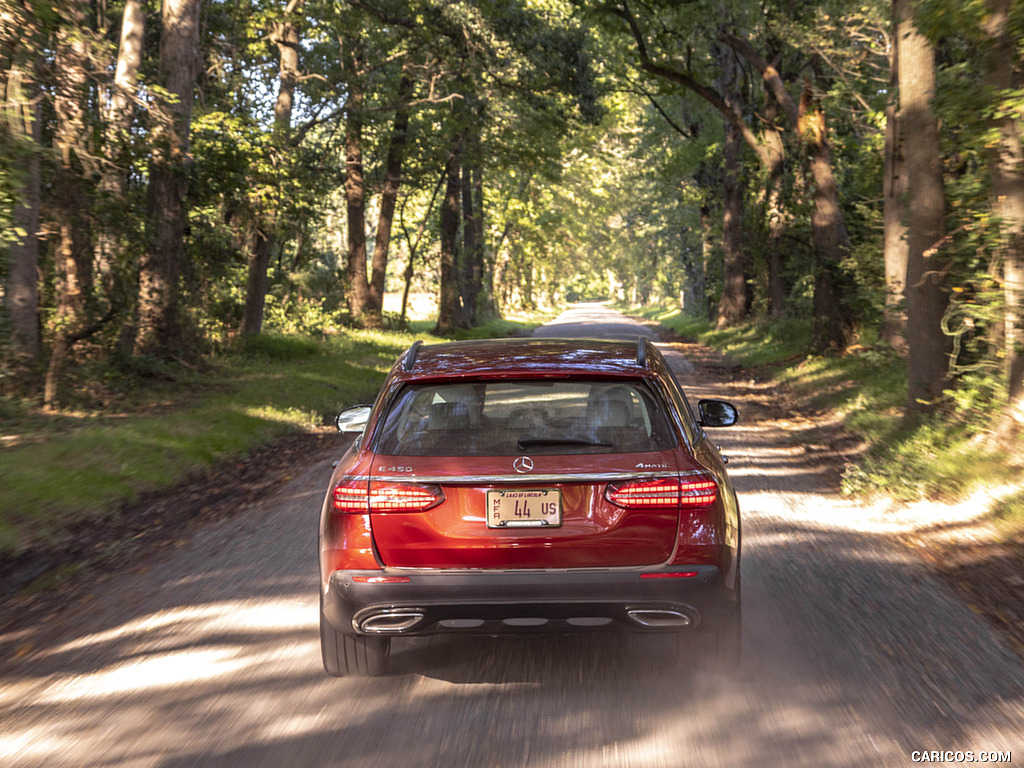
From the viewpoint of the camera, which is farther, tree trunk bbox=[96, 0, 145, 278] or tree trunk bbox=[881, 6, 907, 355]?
tree trunk bbox=[881, 6, 907, 355]

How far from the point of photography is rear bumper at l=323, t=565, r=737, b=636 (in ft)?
13.4

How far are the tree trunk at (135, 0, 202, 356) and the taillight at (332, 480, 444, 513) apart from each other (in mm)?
11373

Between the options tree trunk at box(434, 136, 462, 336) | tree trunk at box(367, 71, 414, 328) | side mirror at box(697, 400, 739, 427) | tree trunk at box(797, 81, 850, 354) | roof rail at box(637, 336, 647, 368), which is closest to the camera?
roof rail at box(637, 336, 647, 368)

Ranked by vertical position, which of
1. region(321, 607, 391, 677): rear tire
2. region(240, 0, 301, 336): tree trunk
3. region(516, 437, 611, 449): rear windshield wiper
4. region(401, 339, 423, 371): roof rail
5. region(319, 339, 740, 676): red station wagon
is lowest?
region(321, 607, 391, 677): rear tire

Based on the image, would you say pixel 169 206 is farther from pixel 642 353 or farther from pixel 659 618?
pixel 659 618

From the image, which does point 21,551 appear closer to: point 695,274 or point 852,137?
point 852,137

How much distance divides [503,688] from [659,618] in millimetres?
825

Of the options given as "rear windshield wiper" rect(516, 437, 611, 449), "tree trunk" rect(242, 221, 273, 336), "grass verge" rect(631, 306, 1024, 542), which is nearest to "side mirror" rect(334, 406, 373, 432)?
"rear windshield wiper" rect(516, 437, 611, 449)

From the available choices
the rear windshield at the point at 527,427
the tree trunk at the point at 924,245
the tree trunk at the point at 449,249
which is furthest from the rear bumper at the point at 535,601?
the tree trunk at the point at 449,249

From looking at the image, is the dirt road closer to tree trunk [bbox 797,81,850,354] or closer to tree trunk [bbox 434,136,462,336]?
tree trunk [bbox 797,81,850,354]

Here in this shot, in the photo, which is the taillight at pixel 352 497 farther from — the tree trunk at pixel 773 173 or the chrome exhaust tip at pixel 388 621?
the tree trunk at pixel 773 173

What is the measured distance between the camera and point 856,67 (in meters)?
21.7

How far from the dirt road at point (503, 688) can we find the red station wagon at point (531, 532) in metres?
0.38

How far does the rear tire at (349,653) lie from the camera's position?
14.7 feet
